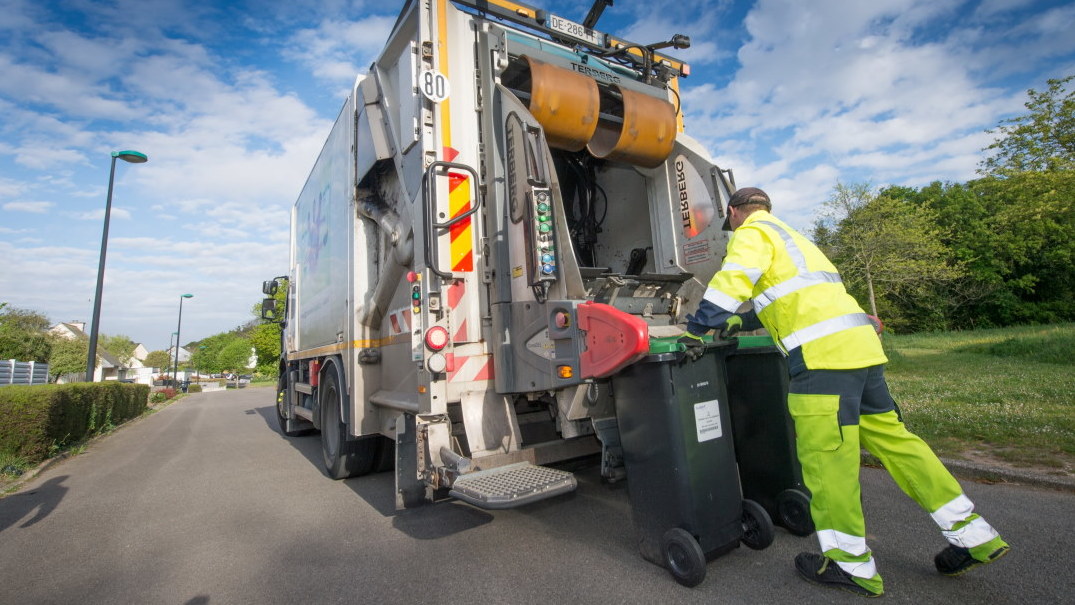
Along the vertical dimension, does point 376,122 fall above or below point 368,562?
above

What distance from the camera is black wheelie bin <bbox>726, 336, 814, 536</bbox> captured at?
9.14 ft

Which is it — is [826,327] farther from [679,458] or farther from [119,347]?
[119,347]

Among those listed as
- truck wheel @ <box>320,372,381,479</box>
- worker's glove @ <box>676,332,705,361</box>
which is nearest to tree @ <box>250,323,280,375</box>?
truck wheel @ <box>320,372,381,479</box>

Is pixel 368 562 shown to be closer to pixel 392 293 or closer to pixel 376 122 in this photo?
pixel 392 293

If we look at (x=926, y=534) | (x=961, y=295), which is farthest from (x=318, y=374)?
(x=961, y=295)

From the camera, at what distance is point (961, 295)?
29281mm

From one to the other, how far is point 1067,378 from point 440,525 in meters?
9.28

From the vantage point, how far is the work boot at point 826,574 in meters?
2.17

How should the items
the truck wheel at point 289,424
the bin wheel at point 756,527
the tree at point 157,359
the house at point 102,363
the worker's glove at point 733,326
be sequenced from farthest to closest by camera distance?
1. the tree at point 157,359
2. the house at point 102,363
3. the truck wheel at point 289,424
4. the worker's glove at point 733,326
5. the bin wheel at point 756,527

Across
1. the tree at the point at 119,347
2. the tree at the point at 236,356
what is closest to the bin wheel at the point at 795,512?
the tree at the point at 236,356

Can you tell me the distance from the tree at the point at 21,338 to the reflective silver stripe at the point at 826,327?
30.6m

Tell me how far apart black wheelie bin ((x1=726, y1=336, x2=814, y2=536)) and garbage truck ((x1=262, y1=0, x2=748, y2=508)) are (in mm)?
547

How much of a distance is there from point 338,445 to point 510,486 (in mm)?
2722

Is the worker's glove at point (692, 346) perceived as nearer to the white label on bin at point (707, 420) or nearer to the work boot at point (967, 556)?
the white label on bin at point (707, 420)
